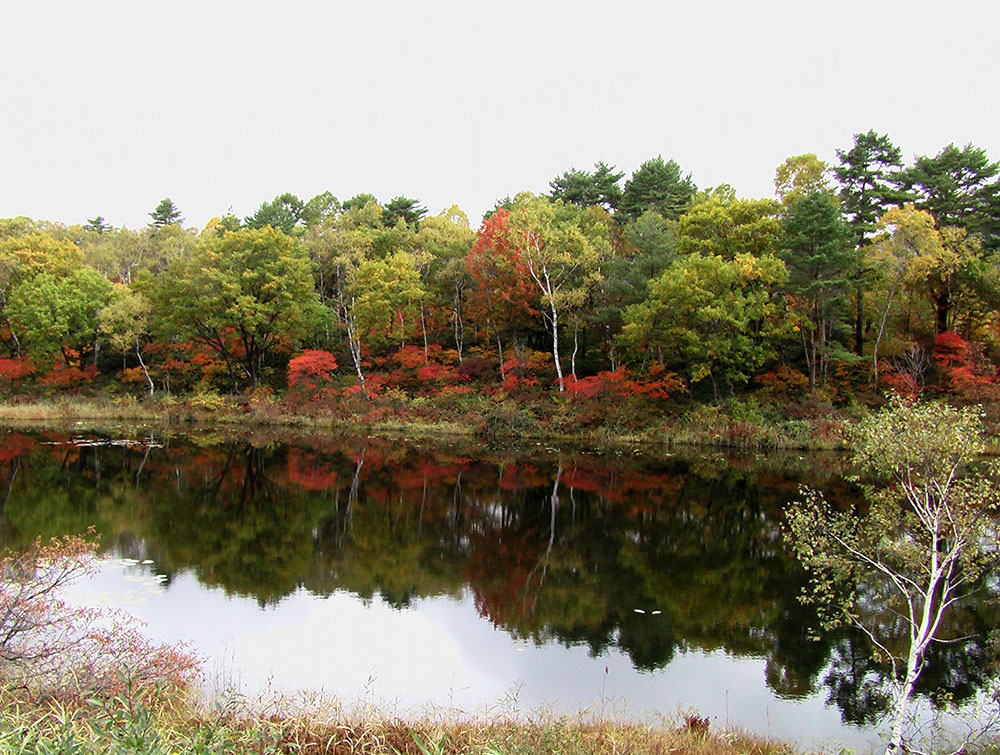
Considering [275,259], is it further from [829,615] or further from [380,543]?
[829,615]

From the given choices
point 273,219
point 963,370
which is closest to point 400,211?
point 273,219

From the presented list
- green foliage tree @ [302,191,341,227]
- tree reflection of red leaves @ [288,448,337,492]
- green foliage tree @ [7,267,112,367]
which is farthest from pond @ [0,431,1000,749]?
green foliage tree @ [302,191,341,227]

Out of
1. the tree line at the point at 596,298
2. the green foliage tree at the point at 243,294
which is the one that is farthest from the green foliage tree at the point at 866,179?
the green foliage tree at the point at 243,294

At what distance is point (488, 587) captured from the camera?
13.8 m

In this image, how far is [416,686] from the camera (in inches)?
380

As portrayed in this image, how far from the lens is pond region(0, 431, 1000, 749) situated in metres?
9.58

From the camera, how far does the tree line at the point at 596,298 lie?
1275 inches

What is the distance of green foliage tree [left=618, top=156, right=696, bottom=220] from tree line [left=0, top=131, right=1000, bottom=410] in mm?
190

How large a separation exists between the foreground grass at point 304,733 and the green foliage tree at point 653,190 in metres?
41.2

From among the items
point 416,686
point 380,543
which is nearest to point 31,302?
point 380,543

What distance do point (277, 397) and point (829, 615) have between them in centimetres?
3669

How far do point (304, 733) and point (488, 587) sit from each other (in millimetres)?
7233

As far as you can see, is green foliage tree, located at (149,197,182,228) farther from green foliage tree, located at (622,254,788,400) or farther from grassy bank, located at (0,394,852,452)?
green foliage tree, located at (622,254,788,400)

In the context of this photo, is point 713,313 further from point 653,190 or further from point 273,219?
point 273,219
